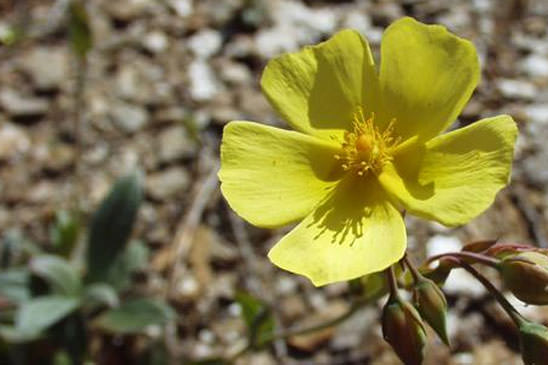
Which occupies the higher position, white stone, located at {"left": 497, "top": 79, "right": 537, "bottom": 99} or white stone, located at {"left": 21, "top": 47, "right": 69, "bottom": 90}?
white stone, located at {"left": 21, "top": 47, "right": 69, "bottom": 90}

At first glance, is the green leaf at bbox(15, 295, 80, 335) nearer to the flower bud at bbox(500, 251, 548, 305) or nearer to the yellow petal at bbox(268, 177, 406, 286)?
the yellow petal at bbox(268, 177, 406, 286)

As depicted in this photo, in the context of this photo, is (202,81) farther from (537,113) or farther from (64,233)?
(537,113)

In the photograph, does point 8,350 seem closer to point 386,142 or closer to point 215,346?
point 215,346

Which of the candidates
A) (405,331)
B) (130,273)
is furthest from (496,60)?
(405,331)

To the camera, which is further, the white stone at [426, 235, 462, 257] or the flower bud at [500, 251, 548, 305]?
the white stone at [426, 235, 462, 257]

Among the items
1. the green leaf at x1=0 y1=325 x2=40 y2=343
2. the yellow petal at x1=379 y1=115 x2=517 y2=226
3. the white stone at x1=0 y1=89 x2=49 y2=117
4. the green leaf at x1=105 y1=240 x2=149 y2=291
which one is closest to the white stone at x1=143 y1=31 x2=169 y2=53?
the white stone at x1=0 y1=89 x2=49 y2=117

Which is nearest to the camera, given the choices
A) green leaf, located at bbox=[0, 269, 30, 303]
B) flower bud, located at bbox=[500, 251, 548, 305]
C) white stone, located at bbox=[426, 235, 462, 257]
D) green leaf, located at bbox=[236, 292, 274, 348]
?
flower bud, located at bbox=[500, 251, 548, 305]
